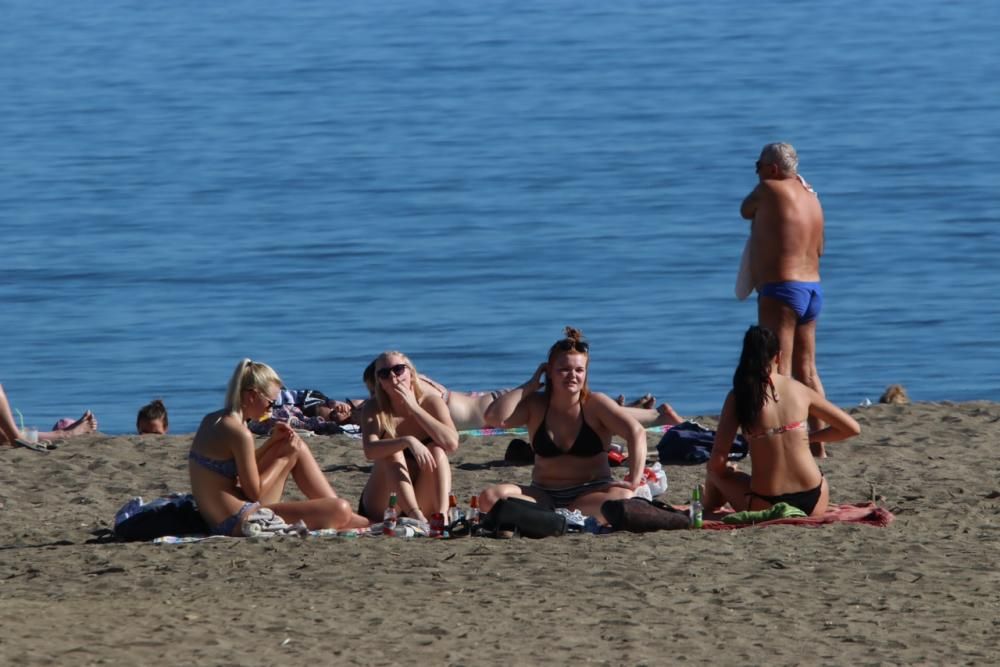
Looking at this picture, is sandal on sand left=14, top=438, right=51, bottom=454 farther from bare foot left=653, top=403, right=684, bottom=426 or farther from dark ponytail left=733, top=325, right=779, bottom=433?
dark ponytail left=733, top=325, right=779, bottom=433

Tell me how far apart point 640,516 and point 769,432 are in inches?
25.5

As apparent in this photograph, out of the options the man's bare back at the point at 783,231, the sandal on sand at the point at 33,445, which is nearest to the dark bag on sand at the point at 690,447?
the man's bare back at the point at 783,231

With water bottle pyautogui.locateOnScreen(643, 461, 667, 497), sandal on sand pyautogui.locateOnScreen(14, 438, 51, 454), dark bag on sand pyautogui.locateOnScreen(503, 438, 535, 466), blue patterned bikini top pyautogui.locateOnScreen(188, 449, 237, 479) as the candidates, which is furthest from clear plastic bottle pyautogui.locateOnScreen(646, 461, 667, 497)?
sandal on sand pyautogui.locateOnScreen(14, 438, 51, 454)

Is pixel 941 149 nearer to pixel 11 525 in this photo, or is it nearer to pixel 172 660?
pixel 11 525

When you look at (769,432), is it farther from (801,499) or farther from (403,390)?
(403,390)

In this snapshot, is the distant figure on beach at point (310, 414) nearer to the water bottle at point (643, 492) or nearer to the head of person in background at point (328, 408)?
the head of person in background at point (328, 408)

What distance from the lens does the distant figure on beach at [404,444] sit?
872cm

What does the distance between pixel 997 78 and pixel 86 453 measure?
30857 millimetres

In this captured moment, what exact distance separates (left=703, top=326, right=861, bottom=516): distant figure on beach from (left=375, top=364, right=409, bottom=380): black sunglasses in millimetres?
1394

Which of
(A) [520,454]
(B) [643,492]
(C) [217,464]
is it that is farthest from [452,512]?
(A) [520,454]

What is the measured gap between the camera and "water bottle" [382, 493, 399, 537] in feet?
27.7

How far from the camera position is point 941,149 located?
30.3 m

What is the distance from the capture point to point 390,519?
336 inches

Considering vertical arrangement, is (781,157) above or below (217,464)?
above
